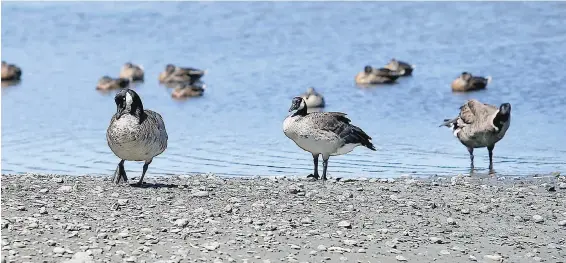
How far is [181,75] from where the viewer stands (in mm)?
29266

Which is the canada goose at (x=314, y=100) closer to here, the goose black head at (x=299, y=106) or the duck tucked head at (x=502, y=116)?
the duck tucked head at (x=502, y=116)

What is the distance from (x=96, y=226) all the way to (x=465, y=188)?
16.1 feet

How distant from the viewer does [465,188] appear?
496 inches

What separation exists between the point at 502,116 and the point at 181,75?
1477 cm

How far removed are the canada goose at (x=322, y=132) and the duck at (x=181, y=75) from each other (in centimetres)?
1541

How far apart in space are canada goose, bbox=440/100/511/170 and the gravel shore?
10.4 ft

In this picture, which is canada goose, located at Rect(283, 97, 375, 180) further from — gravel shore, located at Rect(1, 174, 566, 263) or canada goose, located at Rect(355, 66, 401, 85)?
canada goose, located at Rect(355, 66, 401, 85)

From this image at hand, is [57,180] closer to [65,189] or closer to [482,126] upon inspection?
[65,189]

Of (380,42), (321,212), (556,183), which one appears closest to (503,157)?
(556,183)

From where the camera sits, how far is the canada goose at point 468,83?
25595 mm

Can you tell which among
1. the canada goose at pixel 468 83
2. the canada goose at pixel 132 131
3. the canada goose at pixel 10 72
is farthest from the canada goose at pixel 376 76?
the canada goose at pixel 132 131

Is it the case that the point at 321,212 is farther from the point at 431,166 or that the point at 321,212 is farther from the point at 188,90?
the point at 188,90

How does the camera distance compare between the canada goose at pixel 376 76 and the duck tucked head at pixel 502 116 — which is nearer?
the duck tucked head at pixel 502 116

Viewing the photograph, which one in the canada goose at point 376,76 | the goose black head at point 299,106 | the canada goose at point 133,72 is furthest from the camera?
the canada goose at point 133,72
